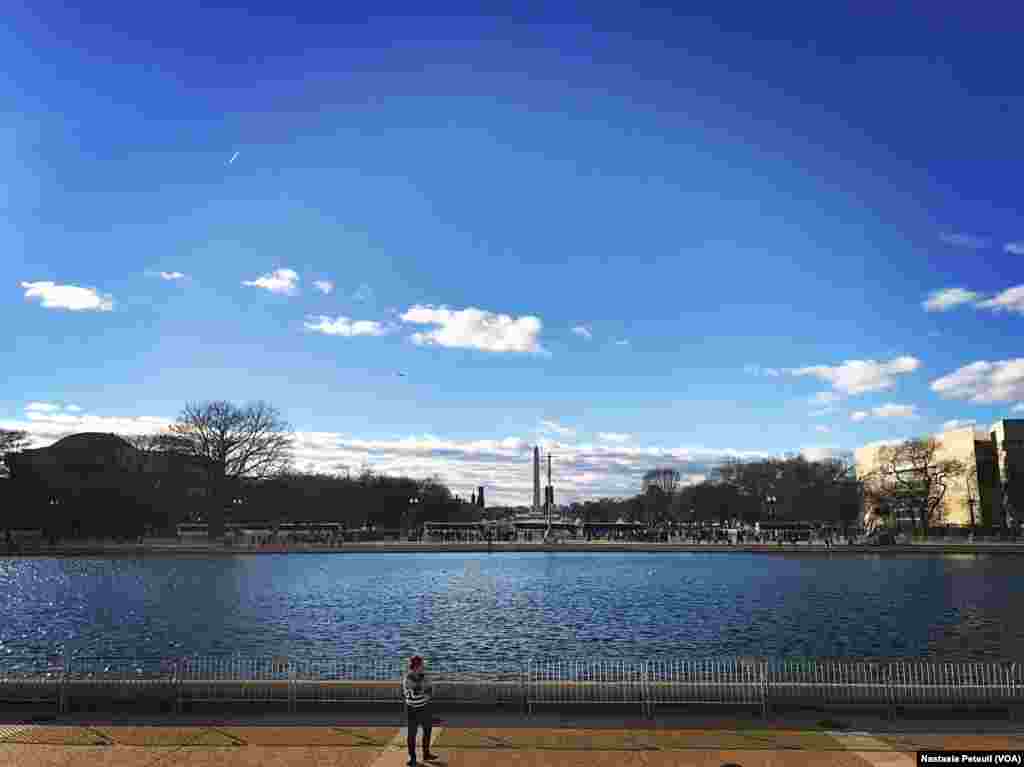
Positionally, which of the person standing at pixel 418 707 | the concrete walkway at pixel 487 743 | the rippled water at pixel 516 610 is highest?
the person standing at pixel 418 707

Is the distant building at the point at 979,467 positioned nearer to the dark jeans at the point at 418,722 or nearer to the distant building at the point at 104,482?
the distant building at the point at 104,482

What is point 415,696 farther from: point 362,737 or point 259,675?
point 259,675

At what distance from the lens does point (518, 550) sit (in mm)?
106375

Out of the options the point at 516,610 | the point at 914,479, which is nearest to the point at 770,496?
the point at 914,479

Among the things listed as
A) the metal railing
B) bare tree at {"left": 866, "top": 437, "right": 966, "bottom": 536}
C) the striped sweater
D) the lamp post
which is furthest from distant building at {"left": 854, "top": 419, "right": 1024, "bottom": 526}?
the striped sweater

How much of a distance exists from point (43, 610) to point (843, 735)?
44.7 metres

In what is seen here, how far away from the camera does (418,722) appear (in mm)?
14680

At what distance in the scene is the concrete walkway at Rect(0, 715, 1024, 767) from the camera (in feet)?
46.1

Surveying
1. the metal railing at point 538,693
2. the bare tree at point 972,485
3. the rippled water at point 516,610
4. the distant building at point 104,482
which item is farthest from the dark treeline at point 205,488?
the metal railing at point 538,693

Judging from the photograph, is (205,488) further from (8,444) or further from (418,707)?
(418,707)

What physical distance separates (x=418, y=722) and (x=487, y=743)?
1372 millimetres

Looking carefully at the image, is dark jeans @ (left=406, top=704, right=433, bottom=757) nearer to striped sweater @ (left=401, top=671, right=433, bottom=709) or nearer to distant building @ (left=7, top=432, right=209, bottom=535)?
striped sweater @ (left=401, top=671, right=433, bottom=709)

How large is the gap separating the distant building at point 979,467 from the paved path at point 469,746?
132 metres

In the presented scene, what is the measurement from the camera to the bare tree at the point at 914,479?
125 meters
